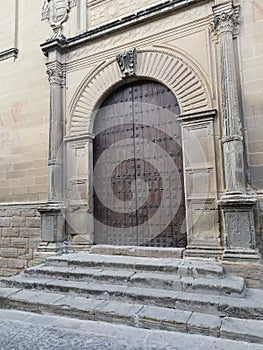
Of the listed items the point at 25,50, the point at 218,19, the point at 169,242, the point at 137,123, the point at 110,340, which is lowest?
the point at 110,340

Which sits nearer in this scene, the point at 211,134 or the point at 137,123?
the point at 211,134

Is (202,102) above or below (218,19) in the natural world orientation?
below

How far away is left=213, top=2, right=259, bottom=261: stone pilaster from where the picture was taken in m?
3.52

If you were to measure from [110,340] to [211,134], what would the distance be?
2.94 meters

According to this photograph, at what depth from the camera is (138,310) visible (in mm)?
2988

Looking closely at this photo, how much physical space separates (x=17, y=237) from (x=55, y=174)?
5.20ft

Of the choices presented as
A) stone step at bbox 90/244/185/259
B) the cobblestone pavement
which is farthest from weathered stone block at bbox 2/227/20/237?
the cobblestone pavement

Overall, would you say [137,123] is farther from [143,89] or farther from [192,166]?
[192,166]

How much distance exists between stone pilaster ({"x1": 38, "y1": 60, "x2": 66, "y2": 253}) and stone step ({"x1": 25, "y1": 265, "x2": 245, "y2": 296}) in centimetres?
82

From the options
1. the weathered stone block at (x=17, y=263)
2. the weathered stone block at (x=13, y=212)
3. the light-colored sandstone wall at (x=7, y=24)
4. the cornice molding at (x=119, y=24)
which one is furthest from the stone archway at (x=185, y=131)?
the light-colored sandstone wall at (x=7, y=24)

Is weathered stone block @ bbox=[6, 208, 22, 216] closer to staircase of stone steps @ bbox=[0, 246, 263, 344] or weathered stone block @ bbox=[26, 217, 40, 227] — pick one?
weathered stone block @ bbox=[26, 217, 40, 227]

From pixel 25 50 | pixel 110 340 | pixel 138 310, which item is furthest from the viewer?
pixel 25 50

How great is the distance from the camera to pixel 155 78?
467cm

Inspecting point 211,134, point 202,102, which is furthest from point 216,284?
point 202,102
